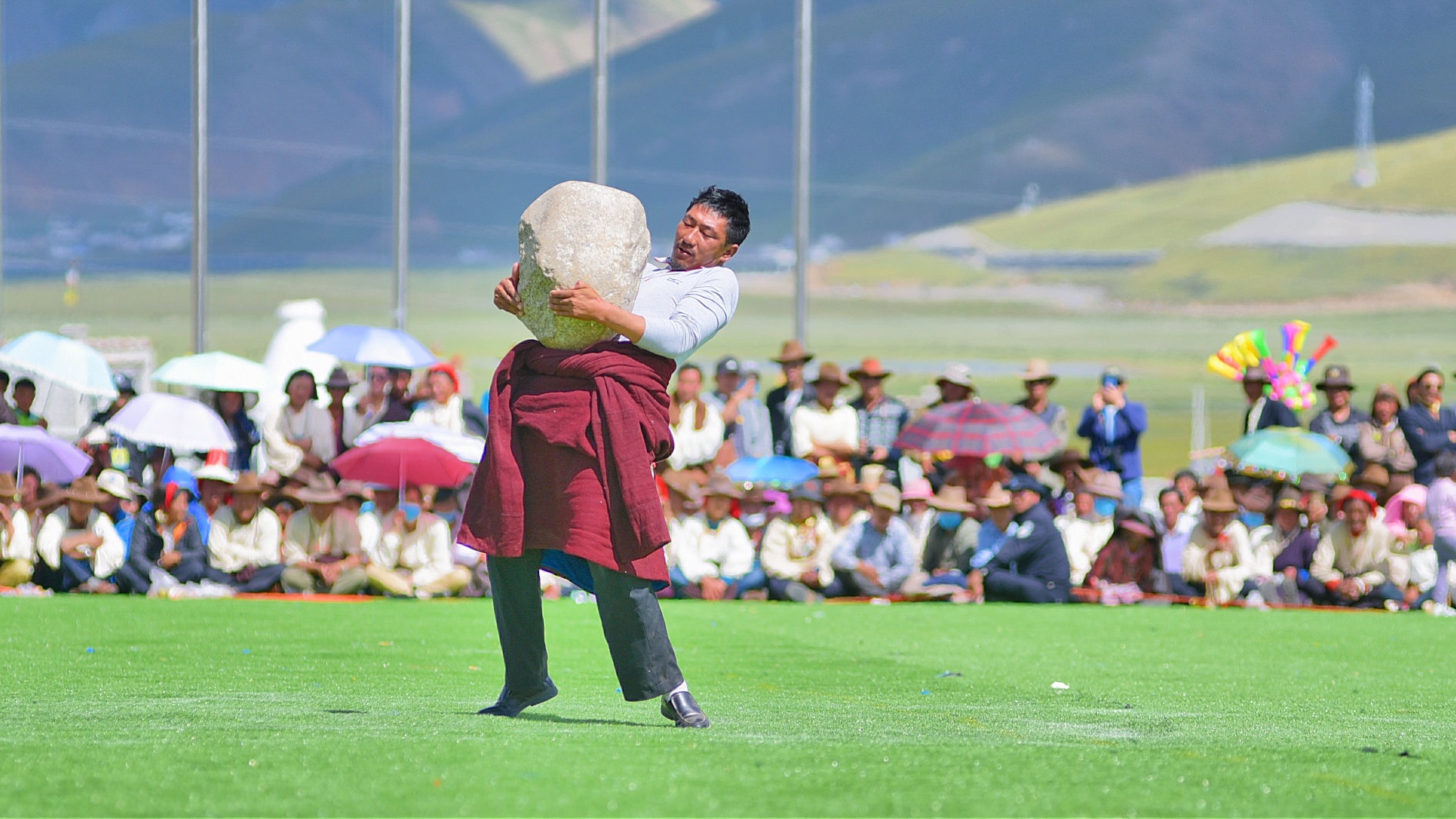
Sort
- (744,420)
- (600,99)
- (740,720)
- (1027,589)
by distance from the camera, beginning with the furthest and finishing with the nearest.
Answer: (600,99) → (744,420) → (1027,589) → (740,720)

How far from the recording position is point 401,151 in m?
21.2

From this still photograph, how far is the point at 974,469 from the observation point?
14070 millimetres

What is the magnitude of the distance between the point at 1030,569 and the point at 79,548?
659 cm

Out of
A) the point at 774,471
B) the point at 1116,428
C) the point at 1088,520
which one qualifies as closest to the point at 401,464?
the point at 774,471

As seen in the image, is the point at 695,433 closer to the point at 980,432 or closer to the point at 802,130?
the point at 980,432

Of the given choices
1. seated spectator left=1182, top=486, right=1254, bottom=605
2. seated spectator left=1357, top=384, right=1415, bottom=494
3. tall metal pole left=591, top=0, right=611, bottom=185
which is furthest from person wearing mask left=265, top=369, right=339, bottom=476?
seated spectator left=1357, top=384, right=1415, bottom=494

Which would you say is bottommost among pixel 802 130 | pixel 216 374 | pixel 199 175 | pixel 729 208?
pixel 216 374

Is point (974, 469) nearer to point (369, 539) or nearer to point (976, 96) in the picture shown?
point (369, 539)

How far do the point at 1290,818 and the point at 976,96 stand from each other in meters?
75.3

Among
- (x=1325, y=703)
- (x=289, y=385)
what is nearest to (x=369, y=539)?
(x=289, y=385)

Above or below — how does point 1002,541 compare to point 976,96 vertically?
below

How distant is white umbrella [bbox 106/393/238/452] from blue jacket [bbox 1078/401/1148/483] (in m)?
6.54

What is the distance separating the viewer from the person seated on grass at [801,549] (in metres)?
13.5

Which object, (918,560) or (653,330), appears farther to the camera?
(918,560)
